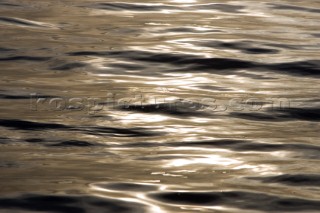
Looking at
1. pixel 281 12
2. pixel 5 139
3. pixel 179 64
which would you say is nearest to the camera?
pixel 5 139

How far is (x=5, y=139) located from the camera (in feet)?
10.2

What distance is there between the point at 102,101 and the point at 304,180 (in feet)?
4.04

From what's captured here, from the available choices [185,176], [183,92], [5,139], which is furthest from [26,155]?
[183,92]

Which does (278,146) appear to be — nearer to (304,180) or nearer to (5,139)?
(304,180)

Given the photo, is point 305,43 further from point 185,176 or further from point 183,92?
point 185,176

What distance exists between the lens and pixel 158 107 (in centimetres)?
367

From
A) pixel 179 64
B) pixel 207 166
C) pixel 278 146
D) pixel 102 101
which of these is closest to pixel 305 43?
pixel 179 64

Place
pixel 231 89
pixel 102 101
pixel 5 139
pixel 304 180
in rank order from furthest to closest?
pixel 231 89 → pixel 102 101 → pixel 5 139 → pixel 304 180

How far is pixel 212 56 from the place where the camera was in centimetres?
456

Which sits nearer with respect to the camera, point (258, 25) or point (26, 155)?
point (26, 155)

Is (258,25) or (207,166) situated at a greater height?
(258,25)

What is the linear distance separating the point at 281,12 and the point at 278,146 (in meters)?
2.96

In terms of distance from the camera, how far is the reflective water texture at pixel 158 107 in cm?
256

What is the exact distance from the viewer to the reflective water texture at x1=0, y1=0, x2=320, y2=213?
2.56m
